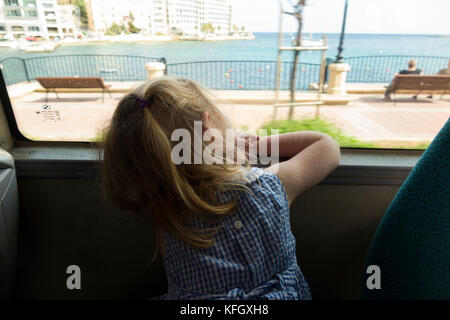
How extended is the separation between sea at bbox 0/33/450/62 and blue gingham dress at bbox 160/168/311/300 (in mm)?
740

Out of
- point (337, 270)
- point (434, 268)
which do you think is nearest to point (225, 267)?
point (434, 268)

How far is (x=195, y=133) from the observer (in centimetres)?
87

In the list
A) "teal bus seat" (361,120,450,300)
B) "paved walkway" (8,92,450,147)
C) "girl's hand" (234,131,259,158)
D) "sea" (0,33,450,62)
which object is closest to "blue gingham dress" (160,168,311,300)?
"girl's hand" (234,131,259,158)

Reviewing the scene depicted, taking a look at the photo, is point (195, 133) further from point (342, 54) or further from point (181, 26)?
point (342, 54)

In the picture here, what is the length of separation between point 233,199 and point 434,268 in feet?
2.19

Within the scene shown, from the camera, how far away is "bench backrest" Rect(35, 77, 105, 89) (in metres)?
1.48

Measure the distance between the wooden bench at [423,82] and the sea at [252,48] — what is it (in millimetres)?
105

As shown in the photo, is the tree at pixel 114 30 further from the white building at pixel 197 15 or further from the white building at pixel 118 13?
the white building at pixel 197 15

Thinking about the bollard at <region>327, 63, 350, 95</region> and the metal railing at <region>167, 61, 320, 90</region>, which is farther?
the bollard at <region>327, 63, 350, 95</region>

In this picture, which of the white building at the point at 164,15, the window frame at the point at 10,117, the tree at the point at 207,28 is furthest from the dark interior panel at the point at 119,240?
the tree at the point at 207,28

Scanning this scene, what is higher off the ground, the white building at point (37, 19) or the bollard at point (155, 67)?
the white building at point (37, 19)

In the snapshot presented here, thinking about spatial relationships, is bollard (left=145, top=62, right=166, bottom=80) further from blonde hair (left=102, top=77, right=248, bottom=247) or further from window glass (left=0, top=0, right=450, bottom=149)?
blonde hair (left=102, top=77, right=248, bottom=247)

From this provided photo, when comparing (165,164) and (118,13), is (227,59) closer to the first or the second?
(118,13)

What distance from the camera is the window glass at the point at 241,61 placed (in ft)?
4.40
